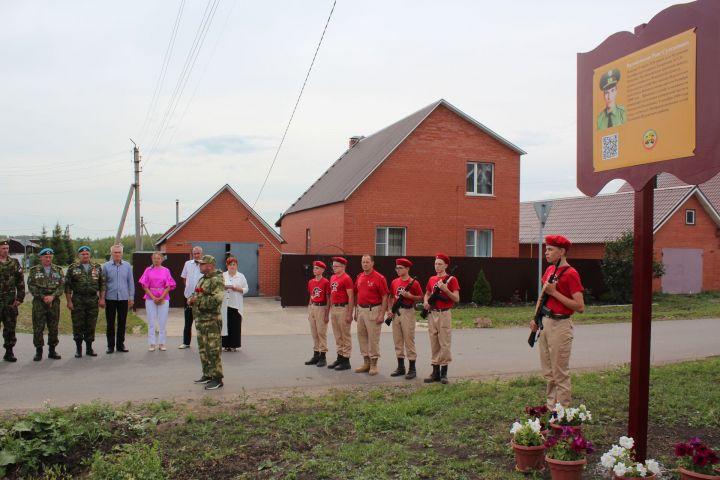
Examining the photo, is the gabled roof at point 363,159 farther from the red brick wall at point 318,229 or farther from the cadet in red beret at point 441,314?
the cadet in red beret at point 441,314

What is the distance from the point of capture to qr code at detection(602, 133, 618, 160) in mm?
5316

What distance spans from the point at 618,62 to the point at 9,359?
9.59 meters

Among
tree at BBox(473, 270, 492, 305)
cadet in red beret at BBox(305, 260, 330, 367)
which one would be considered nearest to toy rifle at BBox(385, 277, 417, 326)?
cadet in red beret at BBox(305, 260, 330, 367)

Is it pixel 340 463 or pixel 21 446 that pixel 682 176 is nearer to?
pixel 340 463

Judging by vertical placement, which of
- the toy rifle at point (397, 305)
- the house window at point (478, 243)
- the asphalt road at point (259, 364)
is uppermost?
the house window at point (478, 243)

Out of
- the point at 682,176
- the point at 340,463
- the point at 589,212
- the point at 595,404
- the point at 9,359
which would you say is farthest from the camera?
the point at 589,212

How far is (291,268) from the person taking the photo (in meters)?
19.8

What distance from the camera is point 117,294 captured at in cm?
1095

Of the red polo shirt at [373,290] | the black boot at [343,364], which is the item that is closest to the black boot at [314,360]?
the black boot at [343,364]

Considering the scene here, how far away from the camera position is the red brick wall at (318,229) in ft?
80.5

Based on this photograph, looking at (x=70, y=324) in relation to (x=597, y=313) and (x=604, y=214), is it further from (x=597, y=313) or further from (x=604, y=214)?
(x=604, y=214)

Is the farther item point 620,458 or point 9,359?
point 9,359

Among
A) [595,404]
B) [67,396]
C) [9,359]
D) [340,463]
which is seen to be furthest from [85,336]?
[595,404]

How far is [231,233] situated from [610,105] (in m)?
21.2
